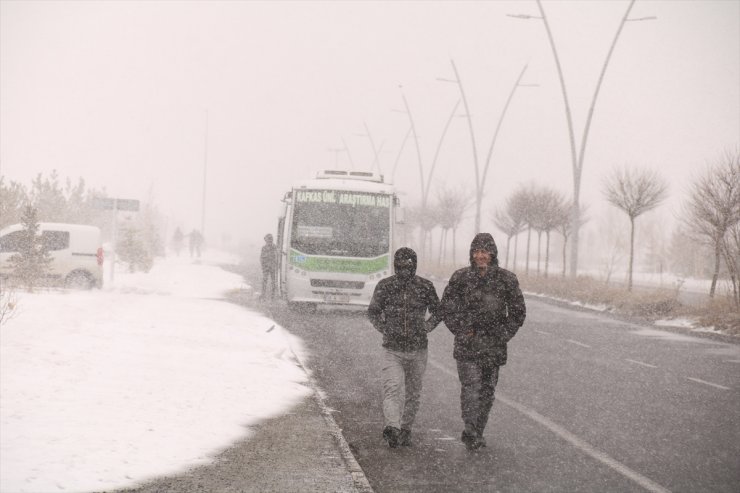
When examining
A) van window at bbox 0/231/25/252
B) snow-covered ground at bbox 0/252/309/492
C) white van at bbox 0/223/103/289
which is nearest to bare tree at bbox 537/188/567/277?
white van at bbox 0/223/103/289

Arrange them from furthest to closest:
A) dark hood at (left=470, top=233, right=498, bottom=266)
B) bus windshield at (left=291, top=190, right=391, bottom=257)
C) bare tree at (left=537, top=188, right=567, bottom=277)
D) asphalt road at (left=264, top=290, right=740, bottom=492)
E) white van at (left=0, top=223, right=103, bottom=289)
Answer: bare tree at (left=537, top=188, right=567, bottom=277), white van at (left=0, top=223, right=103, bottom=289), bus windshield at (left=291, top=190, right=391, bottom=257), dark hood at (left=470, top=233, right=498, bottom=266), asphalt road at (left=264, top=290, right=740, bottom=492)

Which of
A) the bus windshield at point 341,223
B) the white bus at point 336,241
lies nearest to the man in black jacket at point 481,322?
the white bus at point 336,241

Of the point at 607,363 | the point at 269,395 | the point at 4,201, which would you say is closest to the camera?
the point at 269,395

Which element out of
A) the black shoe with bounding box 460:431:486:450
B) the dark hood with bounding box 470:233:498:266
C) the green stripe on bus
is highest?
the dark hood with bounding box 470:233:498:266

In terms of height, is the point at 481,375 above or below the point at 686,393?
above

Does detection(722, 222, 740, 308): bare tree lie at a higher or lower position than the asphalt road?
higher

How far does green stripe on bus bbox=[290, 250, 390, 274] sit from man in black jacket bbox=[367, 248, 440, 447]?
1175 centimetres

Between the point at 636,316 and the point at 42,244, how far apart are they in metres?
16.5

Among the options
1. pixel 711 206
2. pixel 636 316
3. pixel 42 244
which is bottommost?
pixel 636 316

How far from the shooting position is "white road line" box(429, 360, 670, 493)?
5.60m

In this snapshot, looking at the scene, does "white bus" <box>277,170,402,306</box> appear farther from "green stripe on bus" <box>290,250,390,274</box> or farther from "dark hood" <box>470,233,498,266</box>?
"dark hood" <box>470,233,498,266</box>

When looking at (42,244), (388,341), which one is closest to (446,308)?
(388,341)

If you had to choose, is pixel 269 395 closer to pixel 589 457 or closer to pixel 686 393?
pixel 589 457

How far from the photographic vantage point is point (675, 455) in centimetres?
646
